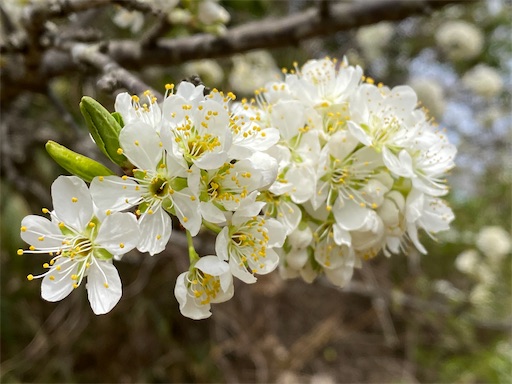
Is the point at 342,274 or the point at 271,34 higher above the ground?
the point at 271,34

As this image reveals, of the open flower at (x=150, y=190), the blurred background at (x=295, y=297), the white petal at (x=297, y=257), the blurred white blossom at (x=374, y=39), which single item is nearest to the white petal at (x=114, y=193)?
the open flower at (x=150, y=190)

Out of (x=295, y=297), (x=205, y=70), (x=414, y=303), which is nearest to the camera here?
(x=205, y=70)

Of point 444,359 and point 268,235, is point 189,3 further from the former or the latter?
point 444,359

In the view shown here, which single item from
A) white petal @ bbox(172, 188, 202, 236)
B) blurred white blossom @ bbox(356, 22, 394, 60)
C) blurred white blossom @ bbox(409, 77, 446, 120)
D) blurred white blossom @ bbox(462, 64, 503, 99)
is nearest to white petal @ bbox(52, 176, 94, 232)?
white petal @ bbox(172, 188, 202, 236)

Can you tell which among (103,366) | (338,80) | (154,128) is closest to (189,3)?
(338,80)

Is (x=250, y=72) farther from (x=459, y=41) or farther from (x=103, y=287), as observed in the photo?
(x=103, y=287)

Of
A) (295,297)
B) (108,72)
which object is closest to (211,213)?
(108,72)

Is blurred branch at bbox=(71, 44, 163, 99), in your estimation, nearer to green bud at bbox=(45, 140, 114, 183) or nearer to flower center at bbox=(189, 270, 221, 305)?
green bud at bbox=(45, 140, 114, 183)
